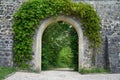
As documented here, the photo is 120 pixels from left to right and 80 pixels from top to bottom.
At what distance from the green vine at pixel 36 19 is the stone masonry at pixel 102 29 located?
0.86 ft

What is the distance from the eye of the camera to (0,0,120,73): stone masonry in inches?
555

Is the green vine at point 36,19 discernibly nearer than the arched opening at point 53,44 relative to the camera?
Yes

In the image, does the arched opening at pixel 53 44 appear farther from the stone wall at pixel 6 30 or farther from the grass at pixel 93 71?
the stone wall at pixel 6 30

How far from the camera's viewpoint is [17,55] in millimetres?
14242

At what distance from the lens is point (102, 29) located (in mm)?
14461

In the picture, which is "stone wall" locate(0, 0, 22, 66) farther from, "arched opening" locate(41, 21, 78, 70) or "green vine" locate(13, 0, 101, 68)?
"arched opening" locate(41, 21, 78, 70)

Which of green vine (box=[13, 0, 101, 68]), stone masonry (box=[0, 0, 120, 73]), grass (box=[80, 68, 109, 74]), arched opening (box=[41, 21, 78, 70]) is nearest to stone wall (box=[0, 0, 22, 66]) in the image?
stone masonry (box=[0, 0, 120, 73])

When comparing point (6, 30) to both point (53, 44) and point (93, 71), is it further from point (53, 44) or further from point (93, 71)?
point (53, 44)

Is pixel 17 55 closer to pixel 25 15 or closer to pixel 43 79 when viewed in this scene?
pixel 25 15

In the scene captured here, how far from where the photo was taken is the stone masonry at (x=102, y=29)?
46.3ft

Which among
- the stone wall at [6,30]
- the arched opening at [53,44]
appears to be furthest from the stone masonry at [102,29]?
the arched opening at [53,44]

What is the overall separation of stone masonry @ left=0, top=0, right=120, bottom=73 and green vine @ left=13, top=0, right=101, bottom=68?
262mm

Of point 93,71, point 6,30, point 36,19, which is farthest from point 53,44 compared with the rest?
point 93,71

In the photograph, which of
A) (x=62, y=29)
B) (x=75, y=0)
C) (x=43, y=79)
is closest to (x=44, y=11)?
(x=75, y=0)
